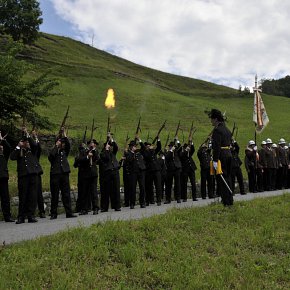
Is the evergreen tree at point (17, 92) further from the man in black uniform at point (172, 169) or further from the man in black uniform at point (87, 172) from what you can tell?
the man in black uniform at point (172, 169)

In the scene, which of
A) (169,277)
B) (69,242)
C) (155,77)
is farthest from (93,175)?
(155,77)

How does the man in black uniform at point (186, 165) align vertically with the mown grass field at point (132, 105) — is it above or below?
below

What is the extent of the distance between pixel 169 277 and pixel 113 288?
0.82 m

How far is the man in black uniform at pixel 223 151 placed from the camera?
9.78m

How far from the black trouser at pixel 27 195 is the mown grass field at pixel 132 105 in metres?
3.72

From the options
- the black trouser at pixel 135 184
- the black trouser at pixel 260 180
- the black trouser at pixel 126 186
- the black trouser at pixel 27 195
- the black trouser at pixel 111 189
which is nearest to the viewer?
the black trouser at pixel 27 195

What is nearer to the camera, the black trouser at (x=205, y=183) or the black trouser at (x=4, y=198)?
the black trouser at (x=4, y=198)

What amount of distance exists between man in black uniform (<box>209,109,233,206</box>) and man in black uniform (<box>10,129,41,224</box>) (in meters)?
4.51

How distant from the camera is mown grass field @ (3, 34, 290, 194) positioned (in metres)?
33.5

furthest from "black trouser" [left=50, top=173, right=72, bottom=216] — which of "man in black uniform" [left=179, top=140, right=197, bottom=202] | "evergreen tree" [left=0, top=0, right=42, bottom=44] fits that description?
"evergreen tree" [left=0, top=0, right=42, bottom=44]

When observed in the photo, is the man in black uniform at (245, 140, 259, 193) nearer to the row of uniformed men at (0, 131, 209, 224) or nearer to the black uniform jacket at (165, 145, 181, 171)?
the row of uniformed men at (0, 131, 209, 224)

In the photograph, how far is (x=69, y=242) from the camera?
22.3ft

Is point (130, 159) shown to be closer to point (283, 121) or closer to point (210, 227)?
point (210, 227)

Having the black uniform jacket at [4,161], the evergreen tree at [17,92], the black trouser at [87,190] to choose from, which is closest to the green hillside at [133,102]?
the evergreen tree at [17,92]
